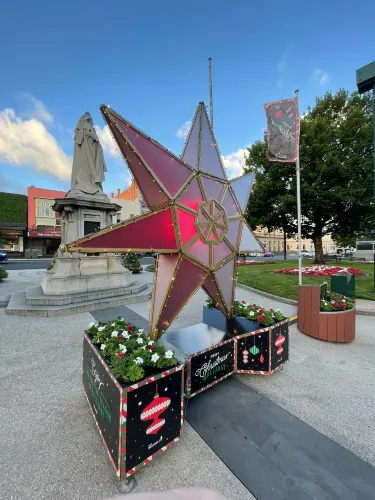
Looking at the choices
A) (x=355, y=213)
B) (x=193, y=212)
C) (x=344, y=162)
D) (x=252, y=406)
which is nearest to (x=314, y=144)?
(x=344, y=162)

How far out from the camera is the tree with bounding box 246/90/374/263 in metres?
19.3

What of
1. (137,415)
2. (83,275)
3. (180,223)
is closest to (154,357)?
(137,415)

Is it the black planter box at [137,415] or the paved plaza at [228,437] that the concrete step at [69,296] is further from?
the black planter box at [137,415]

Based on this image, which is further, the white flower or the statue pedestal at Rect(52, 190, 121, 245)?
the statue pedestal at Rect(52, 190, 121, 245)

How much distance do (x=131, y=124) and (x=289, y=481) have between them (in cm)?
472

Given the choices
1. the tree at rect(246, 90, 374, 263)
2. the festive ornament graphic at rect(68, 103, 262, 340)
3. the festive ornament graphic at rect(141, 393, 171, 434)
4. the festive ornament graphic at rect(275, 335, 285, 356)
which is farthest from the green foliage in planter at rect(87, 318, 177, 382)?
the tree at rect(246, 90, 374, 263)

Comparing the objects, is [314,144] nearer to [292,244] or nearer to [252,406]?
[252,406]

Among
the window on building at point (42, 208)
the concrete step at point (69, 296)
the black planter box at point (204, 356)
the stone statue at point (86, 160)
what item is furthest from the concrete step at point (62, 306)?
the window on building at point (42, 208)

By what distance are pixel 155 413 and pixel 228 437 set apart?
1.08 metres

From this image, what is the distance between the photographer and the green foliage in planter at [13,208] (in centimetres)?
4053

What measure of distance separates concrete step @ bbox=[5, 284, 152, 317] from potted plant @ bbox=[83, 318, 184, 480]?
567 centimetres

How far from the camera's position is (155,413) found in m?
2.51

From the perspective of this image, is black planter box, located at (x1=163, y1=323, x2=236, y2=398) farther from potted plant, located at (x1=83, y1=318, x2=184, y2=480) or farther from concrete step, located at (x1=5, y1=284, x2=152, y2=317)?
concrete step, located at (x1=5, y1=284, x2=152, y2=317)

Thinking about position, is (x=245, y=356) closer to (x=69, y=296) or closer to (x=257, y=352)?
(x=257, y=352)
